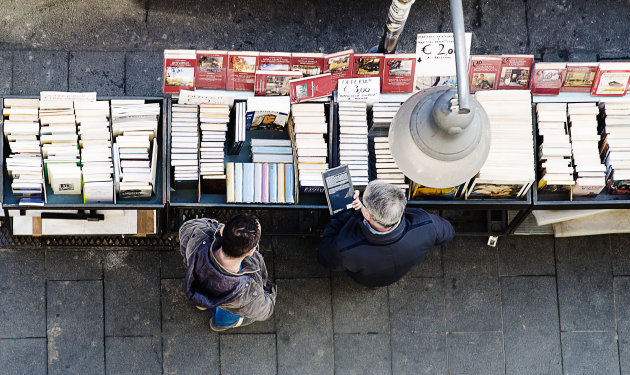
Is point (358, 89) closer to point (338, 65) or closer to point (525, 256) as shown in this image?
point (338, 65)

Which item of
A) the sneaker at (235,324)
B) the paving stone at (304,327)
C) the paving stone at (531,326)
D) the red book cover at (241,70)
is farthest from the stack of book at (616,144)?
the sneaker at (235,324)

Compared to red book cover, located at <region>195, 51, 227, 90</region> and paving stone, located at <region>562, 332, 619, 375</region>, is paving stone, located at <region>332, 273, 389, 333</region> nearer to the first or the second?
paving stone, located at <region>562, 332, 619, 375</region>

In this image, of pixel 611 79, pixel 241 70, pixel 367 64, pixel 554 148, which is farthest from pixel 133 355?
pixel 611 79

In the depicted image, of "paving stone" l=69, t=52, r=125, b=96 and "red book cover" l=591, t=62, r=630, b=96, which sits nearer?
"red book cover" l=591, t=62, r=630, b=96

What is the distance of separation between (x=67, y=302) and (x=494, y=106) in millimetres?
3825

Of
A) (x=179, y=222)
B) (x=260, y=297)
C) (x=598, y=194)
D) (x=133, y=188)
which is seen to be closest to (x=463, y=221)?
(x=598, y=194)

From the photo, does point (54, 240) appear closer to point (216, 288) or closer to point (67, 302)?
point (67, 302)

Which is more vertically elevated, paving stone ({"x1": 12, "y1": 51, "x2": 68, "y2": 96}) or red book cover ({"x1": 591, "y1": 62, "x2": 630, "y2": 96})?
paving stone ({"x1": 12, "y1": 51, "x2": 68, "y2": 96})

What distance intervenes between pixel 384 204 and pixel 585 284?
9.13 feet

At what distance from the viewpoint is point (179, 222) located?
199 inches

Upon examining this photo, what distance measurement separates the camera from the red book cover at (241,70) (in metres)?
4.34

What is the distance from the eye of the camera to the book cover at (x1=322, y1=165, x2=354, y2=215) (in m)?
4.20

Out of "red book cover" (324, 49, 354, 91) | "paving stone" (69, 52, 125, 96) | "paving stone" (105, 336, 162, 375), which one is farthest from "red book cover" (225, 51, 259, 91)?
"paving stone" (105, 336, 162, 375)

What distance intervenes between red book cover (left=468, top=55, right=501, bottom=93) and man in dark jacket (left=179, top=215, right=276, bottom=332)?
6.64ft
